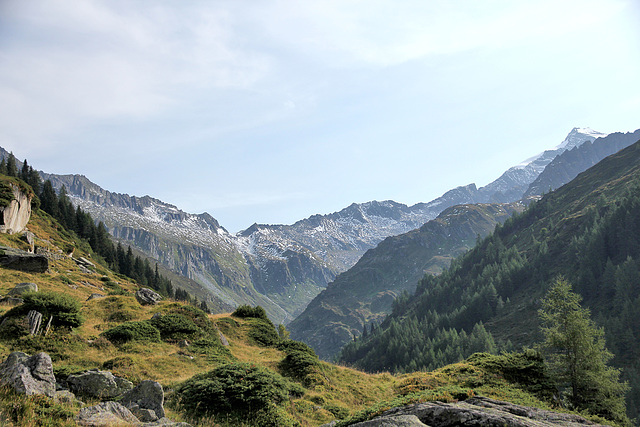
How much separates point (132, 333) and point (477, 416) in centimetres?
2318

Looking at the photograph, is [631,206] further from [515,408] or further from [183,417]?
[183,417]

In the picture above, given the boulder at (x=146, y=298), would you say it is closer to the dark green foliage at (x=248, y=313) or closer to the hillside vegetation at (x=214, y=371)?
the hillside vegetation at (x=214, y=371)

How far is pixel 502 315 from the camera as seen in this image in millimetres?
141750

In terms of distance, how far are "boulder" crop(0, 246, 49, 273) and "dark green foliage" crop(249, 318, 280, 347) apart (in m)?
25.5

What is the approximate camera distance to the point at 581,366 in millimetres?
26984

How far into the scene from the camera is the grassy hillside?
54.6 feet

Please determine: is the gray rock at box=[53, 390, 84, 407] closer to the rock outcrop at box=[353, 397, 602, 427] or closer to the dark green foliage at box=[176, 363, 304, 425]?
the dark green foliage at box=[176, 363, 304, 425]

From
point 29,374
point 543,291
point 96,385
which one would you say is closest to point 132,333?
point 96,385

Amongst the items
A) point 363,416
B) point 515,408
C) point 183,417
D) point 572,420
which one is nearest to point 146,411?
point 183,417

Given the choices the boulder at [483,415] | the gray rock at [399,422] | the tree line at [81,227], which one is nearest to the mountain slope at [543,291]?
the boulder at [483,415]

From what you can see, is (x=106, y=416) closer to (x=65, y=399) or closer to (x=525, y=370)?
(x=65, y=399)

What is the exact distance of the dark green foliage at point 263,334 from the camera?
3581 centimetres

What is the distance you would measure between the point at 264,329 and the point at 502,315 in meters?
135

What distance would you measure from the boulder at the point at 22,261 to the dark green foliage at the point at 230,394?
32.0 metres
